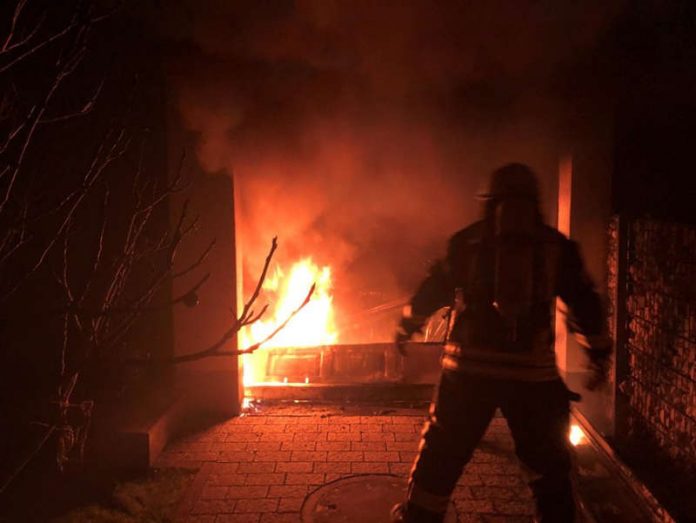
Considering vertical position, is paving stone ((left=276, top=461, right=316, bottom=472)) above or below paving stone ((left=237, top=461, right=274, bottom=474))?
above

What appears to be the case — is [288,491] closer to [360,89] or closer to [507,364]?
[507,364]

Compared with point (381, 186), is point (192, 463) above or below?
below

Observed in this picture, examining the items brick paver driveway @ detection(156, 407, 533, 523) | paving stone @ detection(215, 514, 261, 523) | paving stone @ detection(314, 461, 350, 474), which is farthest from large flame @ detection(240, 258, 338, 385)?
paving stone @ detection(215, 514, 261, 523)

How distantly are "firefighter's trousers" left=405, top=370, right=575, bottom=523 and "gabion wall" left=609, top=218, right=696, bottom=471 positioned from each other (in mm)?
1497

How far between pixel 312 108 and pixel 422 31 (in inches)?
63.5

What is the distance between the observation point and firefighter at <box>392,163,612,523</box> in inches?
134

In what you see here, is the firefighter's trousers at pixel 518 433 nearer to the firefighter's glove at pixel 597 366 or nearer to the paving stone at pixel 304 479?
the firefighter's glove at pixel 597 366

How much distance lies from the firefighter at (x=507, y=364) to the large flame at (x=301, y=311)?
165 inches

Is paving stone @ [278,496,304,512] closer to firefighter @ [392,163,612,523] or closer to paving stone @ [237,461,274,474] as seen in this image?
paving stone @ [237,461,274,474]

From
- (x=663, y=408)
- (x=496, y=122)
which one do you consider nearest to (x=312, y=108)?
(x=496, y=122)

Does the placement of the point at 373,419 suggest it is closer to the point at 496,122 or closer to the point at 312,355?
the point at 312,355

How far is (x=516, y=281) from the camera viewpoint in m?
3.37

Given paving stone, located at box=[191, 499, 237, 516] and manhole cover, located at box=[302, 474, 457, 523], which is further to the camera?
paving stone, located at box=[191, 499, 237, 516]

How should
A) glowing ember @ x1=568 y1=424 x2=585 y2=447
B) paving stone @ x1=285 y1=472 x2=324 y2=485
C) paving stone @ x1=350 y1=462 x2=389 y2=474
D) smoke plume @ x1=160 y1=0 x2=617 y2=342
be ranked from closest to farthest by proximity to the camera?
paving stone @ x1=285 y1=472 x2=324 y2=485 < paving stone @ x1=350 y1=462 x2=389 y2=474 < glowing ember @ x1=568 y1=424 x2=585 y2=447 < smoke plume @ x1=160 y1=0 x2=617 y2=342
